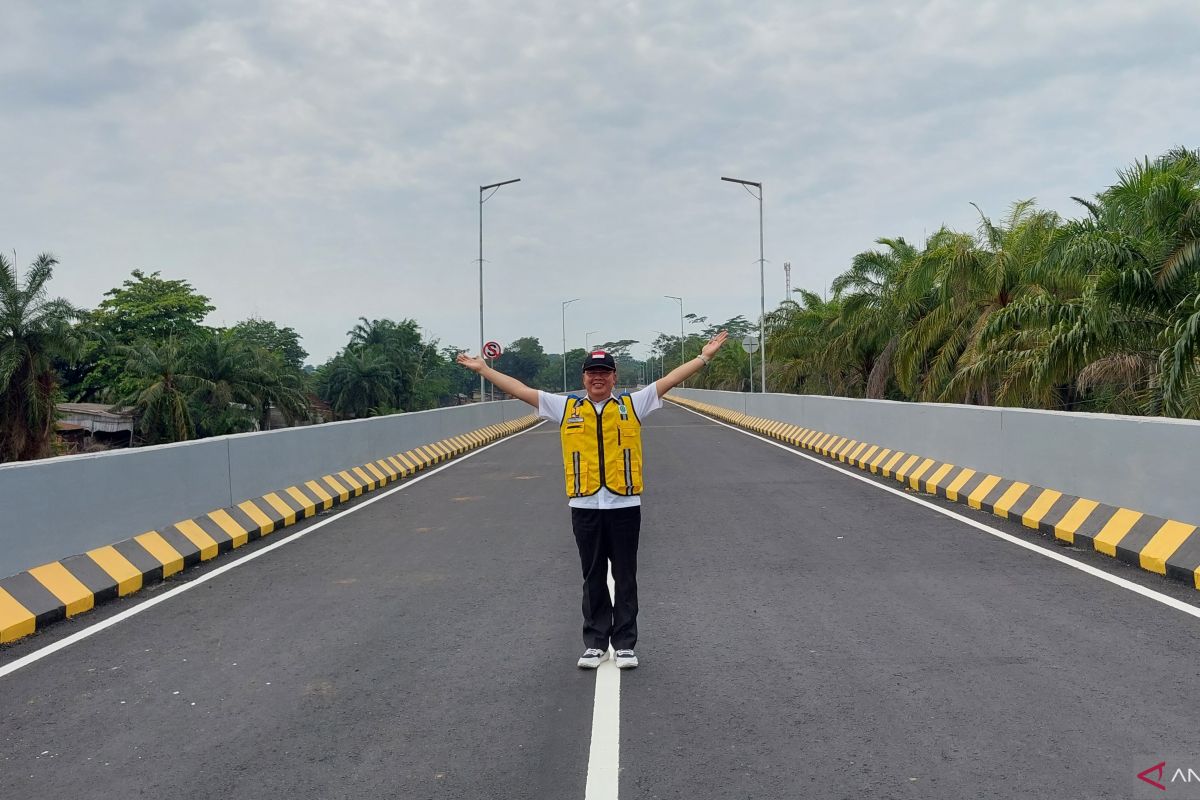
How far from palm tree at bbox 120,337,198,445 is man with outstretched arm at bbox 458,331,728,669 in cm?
3925

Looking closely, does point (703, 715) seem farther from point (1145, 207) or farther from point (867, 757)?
point (1145, 207)

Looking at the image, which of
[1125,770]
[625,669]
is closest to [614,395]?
[625,669]

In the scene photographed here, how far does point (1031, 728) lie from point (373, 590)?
16.5ft

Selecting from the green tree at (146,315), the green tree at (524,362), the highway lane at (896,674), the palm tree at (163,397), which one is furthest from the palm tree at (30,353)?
the green tree at (524,362)

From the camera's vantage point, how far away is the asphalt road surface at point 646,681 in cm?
423

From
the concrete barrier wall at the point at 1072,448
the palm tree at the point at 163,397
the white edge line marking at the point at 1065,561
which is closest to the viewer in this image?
the white edge line marking at the point at 1065,561

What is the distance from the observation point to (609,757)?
14.4 feet

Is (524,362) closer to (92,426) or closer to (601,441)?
(92,426)

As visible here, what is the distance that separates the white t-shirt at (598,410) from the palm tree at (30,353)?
3473cm

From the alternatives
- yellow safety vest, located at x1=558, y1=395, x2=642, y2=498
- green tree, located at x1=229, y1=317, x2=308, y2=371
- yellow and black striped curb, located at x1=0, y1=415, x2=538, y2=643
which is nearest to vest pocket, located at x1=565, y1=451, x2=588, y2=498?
yellow safety vest, located at x1=558, y1=395, x2=642, y2=498

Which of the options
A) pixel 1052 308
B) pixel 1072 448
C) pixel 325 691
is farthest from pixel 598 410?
pixel 1052 308

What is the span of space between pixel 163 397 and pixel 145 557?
120 feet

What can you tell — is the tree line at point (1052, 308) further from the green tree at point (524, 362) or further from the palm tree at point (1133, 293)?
the green tree at point (524, 362)

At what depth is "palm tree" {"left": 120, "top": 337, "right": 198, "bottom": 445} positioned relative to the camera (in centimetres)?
4178
